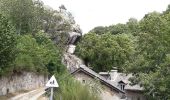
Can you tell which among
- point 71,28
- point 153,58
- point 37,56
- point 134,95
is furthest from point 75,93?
point 71,28

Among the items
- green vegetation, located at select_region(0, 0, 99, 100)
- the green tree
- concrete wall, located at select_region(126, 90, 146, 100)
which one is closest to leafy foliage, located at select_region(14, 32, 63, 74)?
green vegetation, located at select_region(0, 0, 99, 100)

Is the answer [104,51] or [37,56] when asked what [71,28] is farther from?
[37,56]

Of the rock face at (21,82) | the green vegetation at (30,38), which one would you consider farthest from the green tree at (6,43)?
the rock face at (21,82)

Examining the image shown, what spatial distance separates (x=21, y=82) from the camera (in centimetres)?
4919

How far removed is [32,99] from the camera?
42.4 m

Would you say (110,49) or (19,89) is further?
(110,49)

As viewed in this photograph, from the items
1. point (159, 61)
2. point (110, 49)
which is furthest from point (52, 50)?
point (159, 61)

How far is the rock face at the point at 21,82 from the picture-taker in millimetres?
42816

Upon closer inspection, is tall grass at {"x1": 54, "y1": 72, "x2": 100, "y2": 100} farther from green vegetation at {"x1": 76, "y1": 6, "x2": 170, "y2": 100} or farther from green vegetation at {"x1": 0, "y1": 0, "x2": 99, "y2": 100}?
green vegetation at {"x1": 76, "y1": 6, "x2": 170, "y2": 100}

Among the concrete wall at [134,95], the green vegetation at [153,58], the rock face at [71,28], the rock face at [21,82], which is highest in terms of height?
the rock face at [71,28]

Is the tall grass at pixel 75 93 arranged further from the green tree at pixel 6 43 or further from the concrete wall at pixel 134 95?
the concrete wall at pixel 134 95

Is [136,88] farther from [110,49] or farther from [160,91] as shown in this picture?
[110,49]

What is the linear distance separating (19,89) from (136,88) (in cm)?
1584

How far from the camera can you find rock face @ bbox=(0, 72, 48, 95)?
42.8m
